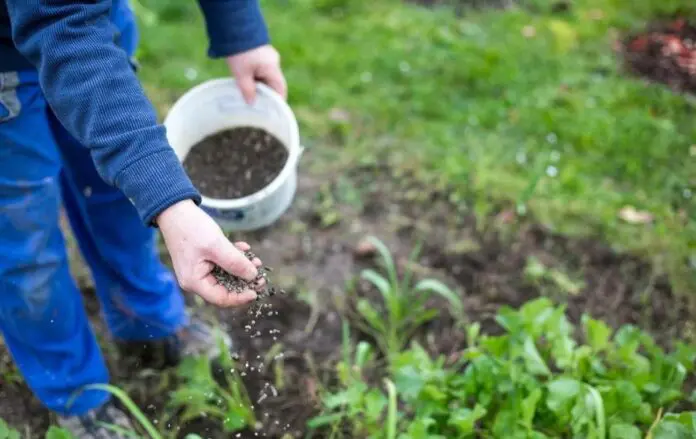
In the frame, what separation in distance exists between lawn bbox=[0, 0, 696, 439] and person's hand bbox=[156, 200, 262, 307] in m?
0.66

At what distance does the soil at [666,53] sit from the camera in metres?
3.54

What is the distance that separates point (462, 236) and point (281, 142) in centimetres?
96

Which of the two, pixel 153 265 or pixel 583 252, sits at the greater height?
pixel 153 265

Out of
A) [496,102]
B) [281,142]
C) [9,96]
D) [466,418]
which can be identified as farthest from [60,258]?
[496,102]

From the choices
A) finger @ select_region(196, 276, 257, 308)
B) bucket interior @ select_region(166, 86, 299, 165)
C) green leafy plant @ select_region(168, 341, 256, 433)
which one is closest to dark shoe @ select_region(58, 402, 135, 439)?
green leafy plant @ select_region(168, 341, 256, 433)

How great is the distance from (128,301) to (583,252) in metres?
1.54

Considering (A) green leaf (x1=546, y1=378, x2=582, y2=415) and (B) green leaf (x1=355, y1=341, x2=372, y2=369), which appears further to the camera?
(B) green leaf (x1=355, y1=341, x2=372, y2=369)

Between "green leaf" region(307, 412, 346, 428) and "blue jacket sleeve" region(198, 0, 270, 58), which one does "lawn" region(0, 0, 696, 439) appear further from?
"blue jacket sleeve" region(198, 0, 270, 58)

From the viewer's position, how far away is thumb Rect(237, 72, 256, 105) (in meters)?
1.87

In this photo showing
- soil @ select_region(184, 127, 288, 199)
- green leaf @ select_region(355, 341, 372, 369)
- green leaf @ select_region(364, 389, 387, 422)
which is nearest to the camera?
green leaf @ select_region(364, 389, 387, 422)

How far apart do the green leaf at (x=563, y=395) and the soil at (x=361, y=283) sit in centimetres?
52

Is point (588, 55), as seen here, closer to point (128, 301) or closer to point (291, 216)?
point (291, 216)

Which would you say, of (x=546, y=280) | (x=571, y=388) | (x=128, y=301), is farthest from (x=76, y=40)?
(x=546, y=280)

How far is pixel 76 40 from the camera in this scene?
50.0 inches
